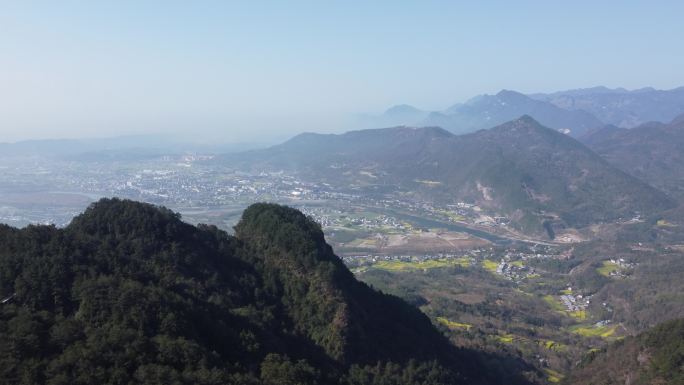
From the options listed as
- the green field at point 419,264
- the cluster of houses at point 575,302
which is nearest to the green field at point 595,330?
the cluster of houses at point 575,302

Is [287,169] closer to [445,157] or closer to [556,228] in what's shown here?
[445,157]

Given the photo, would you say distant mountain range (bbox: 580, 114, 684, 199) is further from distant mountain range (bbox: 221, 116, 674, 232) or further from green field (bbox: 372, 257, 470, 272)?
green field (bbox: 372, 257, 470, 272)

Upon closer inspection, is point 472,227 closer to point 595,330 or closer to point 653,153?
point 595,330

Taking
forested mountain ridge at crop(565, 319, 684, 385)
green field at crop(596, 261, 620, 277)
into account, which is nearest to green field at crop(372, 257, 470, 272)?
green field at crop(596, 261, 620, 277)

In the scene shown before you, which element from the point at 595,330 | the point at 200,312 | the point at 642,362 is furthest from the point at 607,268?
the point at 200,312

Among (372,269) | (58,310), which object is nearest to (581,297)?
(372,269)

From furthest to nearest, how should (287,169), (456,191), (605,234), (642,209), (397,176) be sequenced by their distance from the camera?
(287,169) < (397,176) < (456,191) < (642,209) < (605,234)
